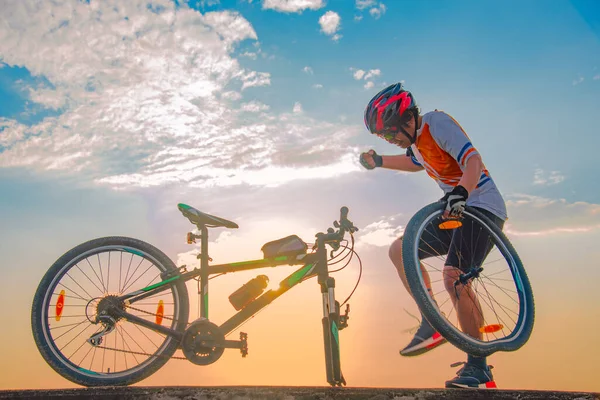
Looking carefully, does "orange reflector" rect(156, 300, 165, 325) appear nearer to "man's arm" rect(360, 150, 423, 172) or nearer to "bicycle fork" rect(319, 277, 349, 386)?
"bicycle fork" rect(319, 277, 349, 386)

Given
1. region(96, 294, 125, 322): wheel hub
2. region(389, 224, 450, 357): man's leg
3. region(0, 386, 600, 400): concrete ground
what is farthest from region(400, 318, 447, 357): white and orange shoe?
region(96, 294, 125, 322): wheel hub

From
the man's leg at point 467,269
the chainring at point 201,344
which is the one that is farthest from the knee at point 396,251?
the chainring at point 201,344

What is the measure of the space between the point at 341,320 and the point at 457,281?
124cm

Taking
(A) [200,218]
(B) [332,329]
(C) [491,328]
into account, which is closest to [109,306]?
(A) [200,218]

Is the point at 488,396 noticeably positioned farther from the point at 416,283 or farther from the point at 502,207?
the point at 502,207

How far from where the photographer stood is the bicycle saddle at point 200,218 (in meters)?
4.78

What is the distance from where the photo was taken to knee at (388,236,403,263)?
450cm

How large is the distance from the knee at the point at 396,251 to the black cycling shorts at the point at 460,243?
0.75 feet

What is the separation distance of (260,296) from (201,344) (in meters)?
0.81

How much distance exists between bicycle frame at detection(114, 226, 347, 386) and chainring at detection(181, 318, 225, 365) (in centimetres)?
10

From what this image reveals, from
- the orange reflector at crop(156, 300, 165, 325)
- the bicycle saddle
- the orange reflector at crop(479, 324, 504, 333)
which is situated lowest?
the orange reflector at crop(479, 324, 504, 333)

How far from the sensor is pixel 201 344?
4391 mm

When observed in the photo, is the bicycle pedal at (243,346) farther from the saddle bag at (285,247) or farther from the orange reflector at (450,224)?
the orange reflector at (450,224)

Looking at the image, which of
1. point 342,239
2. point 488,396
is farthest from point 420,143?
point 488,396
